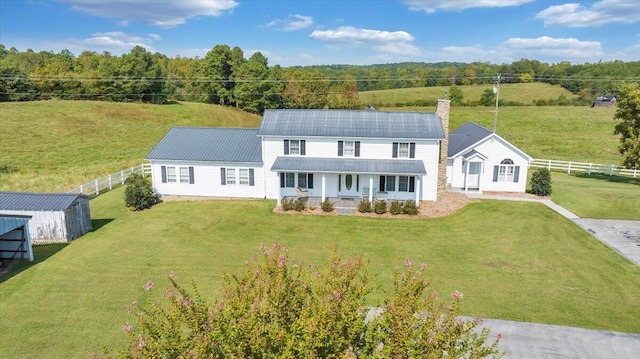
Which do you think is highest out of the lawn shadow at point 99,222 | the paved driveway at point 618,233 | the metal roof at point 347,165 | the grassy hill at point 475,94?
the grassy hill at point 475,94

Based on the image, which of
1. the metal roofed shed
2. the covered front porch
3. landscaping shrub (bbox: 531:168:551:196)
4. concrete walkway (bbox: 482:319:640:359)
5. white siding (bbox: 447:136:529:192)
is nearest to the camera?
concrete walkway (bbox: 482:319:640:359)

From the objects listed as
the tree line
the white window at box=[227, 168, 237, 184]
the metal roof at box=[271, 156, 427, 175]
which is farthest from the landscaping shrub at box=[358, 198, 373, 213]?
the tree line

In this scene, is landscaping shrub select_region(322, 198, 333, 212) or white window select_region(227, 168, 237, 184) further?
white window select_region(227, 168, 237, 184)

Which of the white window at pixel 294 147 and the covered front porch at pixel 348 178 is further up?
the white window at pixel 294 147

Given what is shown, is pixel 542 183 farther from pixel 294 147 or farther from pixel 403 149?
pixel 294 147

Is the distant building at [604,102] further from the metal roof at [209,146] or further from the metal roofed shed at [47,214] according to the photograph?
the metal roofed shed at [47,214]

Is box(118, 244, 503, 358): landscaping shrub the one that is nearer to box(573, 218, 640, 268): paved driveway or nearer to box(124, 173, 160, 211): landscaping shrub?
box(573, 218, 640, 268): paved driveway

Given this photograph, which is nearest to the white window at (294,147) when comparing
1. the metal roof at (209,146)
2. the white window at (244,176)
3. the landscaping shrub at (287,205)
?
the metal roof at (209,146)
